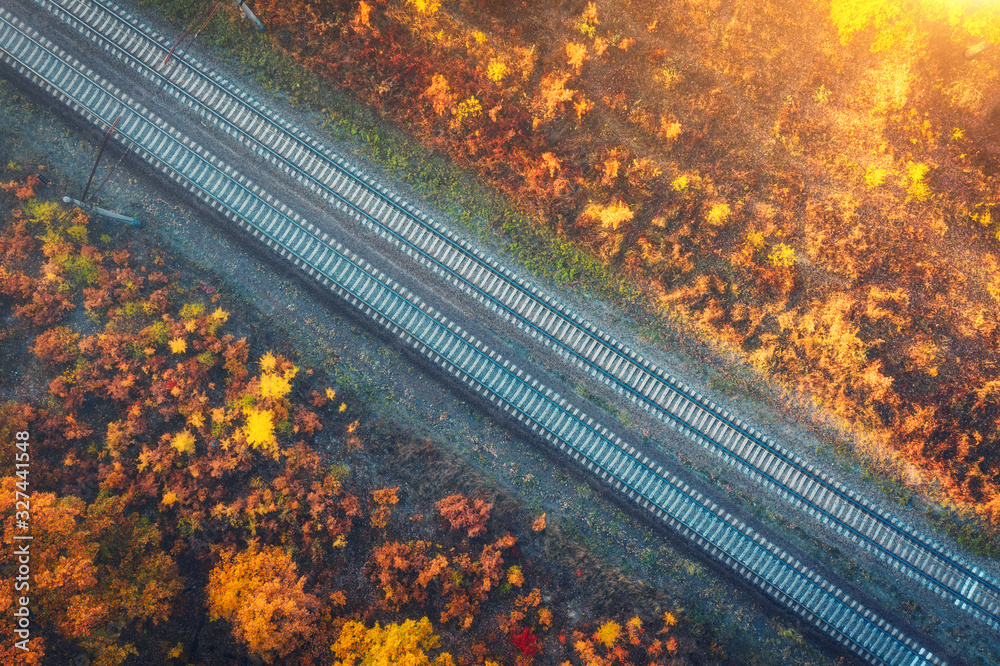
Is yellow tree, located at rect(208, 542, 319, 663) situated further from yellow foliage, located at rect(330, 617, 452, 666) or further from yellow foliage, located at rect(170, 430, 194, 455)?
yellow foliage, located at rect(170, 430, 194, 455)

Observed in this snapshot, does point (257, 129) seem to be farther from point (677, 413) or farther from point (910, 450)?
point (910, 450)

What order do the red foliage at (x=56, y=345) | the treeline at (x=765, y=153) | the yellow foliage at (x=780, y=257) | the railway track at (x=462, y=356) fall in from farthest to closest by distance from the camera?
1. the yellow foliage at (x=780, y=257)
2. the treeline at (x=765, y=153)
3. the railway track at (x=462, y=356)
4. the red foliage at (x=56, y=345)

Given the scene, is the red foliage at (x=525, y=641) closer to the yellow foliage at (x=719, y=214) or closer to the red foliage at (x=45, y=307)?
the yellow foliage at (x=719, y=214)

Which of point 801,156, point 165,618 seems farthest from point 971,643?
point 165,618

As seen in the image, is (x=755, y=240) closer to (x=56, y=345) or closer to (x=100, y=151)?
(x=100, y=151)

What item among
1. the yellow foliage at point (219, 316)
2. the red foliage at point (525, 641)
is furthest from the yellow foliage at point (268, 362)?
the red foliage at point (525, 641)

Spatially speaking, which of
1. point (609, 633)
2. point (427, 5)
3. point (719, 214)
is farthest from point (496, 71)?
point (609, 633)
